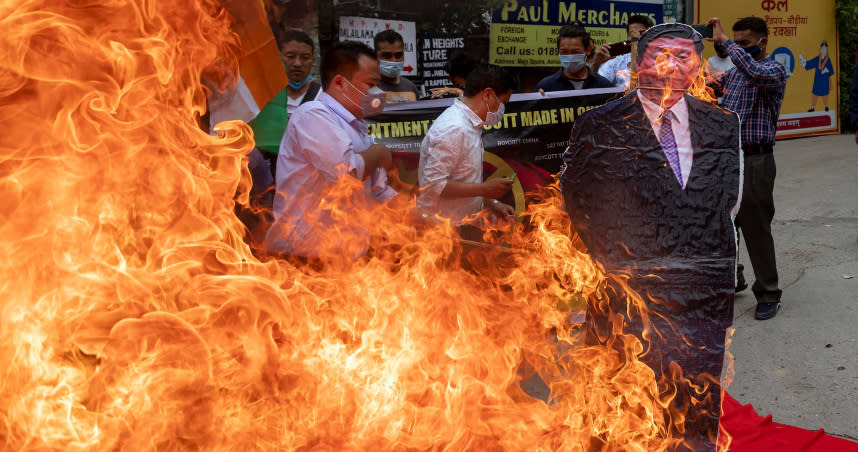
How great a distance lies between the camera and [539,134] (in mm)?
6672

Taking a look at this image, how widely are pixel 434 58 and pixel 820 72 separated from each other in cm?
1128

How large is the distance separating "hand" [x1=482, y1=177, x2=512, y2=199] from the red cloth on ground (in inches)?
80.3

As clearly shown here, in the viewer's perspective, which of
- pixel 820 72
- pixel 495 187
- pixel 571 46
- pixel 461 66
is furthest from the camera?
pixel 820 72

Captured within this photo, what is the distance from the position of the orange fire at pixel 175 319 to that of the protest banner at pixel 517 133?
2.98 metres

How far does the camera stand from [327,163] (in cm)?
416

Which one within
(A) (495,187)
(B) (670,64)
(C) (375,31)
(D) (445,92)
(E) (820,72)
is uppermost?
(C) (375,31)

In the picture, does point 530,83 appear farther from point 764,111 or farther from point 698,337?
point 698,337

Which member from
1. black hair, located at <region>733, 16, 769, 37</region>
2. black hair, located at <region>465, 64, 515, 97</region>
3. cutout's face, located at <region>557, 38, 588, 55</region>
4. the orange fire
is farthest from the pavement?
cutout's face, located at <region>557, 38, 588, 55</region>

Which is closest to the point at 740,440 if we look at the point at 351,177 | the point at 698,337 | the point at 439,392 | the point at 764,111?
the point at 698,337

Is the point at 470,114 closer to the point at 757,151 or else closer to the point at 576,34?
the point at 576,34

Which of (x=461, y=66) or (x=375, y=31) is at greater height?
(x=375, y=31)

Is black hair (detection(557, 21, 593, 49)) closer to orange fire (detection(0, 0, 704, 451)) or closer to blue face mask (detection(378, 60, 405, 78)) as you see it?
blue face mask (detection(378, 60, 405, 78))

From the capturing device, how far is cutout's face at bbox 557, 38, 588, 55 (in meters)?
6.81

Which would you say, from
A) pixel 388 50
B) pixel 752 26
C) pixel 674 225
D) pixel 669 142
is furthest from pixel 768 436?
pixel 388 50
